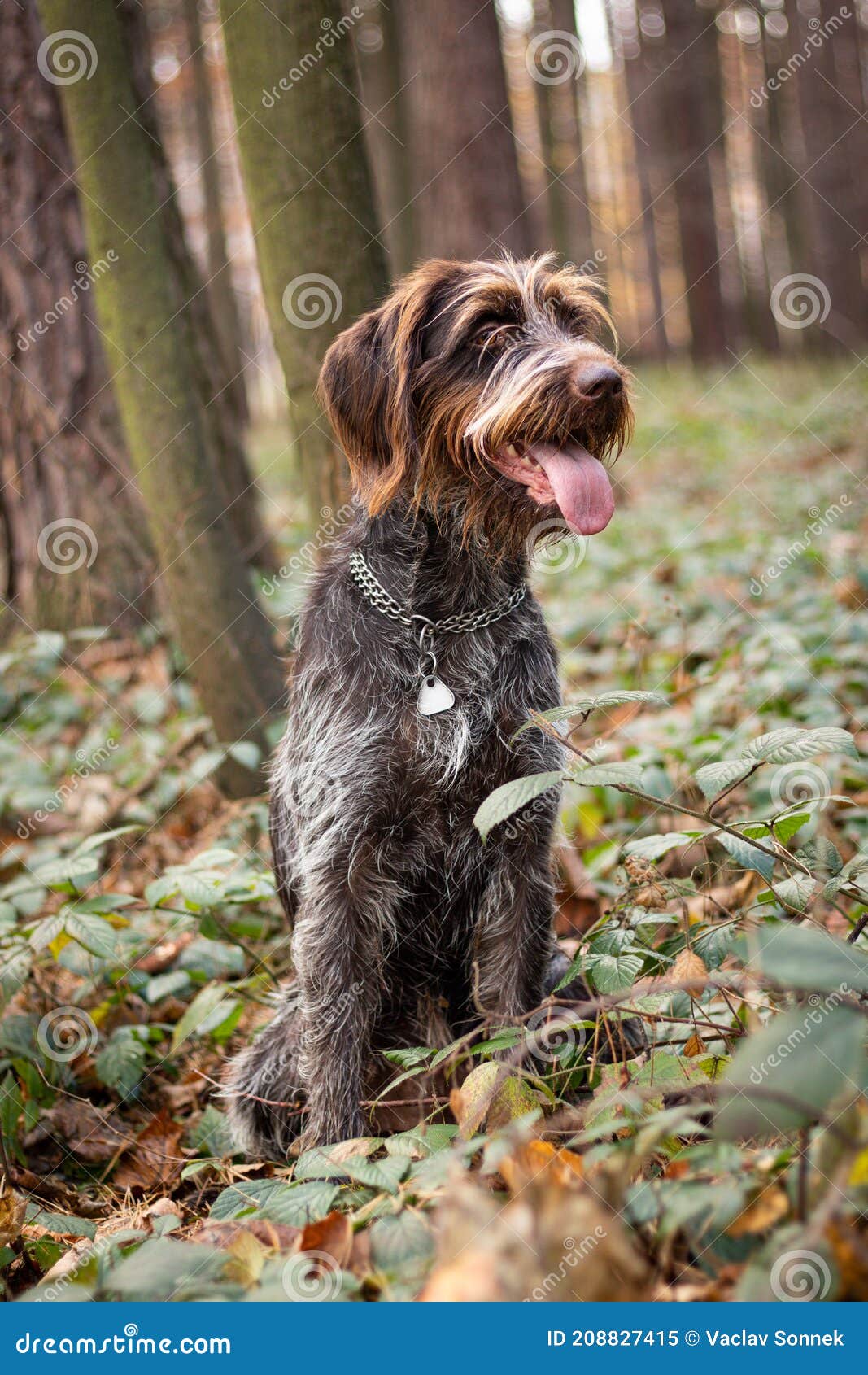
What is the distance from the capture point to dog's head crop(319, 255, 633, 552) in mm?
3078

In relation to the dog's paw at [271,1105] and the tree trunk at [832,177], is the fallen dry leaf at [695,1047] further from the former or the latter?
the tree trunk at [832,177]

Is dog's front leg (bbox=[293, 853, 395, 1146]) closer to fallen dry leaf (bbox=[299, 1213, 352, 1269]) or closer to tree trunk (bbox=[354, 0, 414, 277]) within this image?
fallen dry leaf (bbox=[299, 1213, 352, 1269])

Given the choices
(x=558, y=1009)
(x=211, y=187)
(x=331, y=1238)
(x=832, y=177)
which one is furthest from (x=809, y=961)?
(x=832, y=177)

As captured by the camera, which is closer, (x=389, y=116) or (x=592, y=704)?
(x=592, y=704)

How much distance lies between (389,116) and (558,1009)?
56.0 feet

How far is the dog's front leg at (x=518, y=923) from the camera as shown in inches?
128

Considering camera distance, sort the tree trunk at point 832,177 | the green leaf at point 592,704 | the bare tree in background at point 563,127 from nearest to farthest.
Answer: the green leaf at point 592,704
the bare tree in background at point 563,127
the tree trunk at point 832,177

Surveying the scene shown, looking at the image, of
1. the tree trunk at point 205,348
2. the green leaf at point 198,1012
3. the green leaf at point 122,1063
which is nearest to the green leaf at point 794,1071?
the green leaf at point 198,1012

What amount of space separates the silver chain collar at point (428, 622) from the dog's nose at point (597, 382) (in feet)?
2.12

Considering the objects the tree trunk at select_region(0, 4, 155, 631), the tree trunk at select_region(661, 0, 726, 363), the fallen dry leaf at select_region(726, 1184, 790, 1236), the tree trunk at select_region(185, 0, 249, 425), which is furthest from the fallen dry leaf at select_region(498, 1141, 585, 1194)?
the tree trunk at select_region(661, 0, 726, 363)

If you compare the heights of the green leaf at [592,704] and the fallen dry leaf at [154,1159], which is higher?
the green leaf at [592,704]

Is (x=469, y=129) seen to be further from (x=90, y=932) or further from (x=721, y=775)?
(x=721, y=775)

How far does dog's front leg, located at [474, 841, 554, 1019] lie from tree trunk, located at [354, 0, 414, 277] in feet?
42.2

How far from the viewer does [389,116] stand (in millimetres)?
17203
